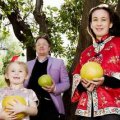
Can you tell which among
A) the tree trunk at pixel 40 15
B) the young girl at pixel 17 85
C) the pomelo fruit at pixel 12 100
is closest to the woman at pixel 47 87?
the young girl at pixel 17 85

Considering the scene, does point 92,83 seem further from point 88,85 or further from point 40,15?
point 40,15

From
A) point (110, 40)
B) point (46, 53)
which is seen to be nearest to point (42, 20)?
point (46, 53)

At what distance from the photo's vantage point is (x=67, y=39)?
12.6 m

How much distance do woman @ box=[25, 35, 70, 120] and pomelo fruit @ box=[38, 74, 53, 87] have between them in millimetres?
88

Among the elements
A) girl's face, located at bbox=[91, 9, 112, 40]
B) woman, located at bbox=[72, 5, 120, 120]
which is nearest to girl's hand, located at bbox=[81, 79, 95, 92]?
woman, located at bbox=[72, 5, 120, 120]

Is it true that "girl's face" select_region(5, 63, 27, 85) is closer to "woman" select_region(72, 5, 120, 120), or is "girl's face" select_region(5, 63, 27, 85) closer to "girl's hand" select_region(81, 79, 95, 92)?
"woman" select_region(72, 5, 120, 120)

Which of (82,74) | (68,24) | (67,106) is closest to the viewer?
(82,74)

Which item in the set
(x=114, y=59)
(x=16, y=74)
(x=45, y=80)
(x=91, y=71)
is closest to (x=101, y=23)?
(x=114, y=59)

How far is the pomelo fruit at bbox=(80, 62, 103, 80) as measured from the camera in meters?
3.82

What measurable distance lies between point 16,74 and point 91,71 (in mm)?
1098

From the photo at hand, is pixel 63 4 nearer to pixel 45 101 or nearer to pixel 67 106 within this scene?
pixel 67 106

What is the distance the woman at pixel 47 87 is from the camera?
5.57 metres

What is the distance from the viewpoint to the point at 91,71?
3873 millimetres

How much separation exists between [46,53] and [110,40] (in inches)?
74.5
